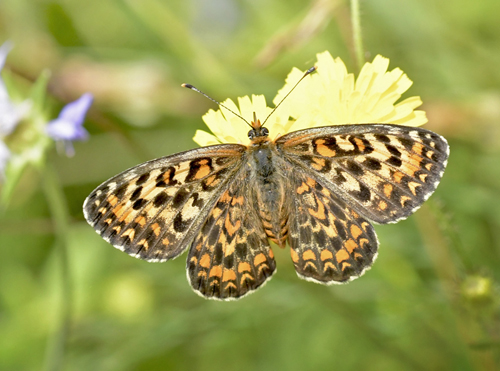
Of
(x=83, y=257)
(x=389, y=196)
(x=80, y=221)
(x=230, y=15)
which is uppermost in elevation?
(x=230, y=15)

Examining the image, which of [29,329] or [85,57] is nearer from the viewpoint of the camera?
[29,329]

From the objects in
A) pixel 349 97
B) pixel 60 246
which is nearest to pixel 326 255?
pixel 349 97

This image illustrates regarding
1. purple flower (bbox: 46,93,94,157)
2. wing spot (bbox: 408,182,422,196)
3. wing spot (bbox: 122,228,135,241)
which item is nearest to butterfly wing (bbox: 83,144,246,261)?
wing spot (bbox: 122,228,135,241)

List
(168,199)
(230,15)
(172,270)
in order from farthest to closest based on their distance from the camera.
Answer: (230,15), (172,270), (168,199)

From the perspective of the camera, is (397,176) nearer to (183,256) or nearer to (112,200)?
(112,200)

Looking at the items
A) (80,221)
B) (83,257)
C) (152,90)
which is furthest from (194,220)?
(83,257)

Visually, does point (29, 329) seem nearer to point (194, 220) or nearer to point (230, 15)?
point (194, 220)
